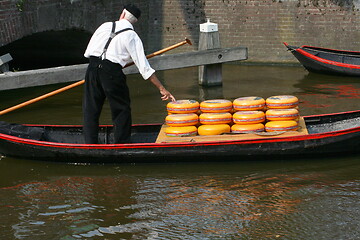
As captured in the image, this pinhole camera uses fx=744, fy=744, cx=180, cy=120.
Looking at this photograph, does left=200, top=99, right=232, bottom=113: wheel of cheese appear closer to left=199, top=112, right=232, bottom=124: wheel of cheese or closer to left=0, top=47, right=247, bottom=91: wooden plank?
left=199, top=112, right=232, bottom=124: wheel of cheese

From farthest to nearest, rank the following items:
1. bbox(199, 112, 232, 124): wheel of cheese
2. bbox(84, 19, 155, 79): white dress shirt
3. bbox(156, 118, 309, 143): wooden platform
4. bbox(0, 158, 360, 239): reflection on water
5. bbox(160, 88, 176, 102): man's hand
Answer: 1. bbox(199, 112, 232, 124): wheel of cheese
2. bbox(156, 118, 309, 143): wooden platform
3. bbox(160, 88, 176, 102): man's hand
4. bbox(84, 19, 155, 79): white dress shirt
5. bbox(0, 158, 360, 239): reflection on water

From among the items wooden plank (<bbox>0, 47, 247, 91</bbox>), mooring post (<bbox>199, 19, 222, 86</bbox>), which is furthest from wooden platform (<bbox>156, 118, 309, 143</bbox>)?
mooring post (<bbox>199, 19, 222, 86</bbox>)

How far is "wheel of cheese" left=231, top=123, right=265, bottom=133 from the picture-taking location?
10.5 metres

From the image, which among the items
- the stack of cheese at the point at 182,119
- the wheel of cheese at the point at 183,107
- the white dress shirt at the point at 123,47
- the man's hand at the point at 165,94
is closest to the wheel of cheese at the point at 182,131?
the stack of cheese at the point at 182,119

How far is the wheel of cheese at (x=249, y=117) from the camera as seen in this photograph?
34.6ft

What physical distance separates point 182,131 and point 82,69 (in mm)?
3842

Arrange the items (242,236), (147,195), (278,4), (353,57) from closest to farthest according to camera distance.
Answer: (242,236) → (147,195) → (353,57) → (278,4)

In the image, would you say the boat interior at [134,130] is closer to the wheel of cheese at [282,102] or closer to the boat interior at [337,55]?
the wheel of cheese at [282,102]

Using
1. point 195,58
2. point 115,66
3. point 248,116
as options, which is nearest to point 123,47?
point 115,66

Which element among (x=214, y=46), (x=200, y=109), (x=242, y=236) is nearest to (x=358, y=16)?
(x=214, y=46)

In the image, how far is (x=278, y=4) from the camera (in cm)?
1830

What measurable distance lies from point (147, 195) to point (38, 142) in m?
2.14

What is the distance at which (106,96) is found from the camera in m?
10.4

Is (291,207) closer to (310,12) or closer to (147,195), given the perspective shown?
(147,195)
